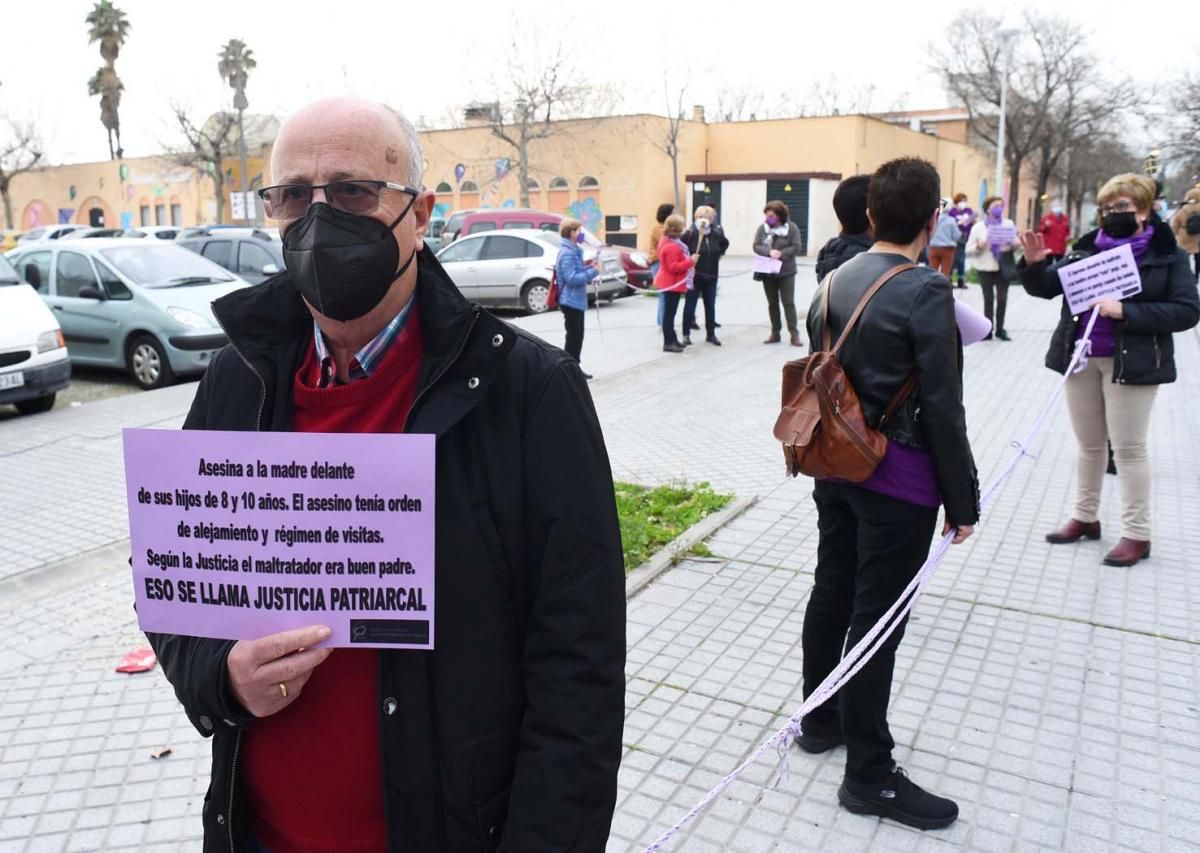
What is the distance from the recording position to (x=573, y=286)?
10766 millimetres

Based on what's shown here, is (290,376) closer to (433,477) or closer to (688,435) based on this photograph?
(433,477)

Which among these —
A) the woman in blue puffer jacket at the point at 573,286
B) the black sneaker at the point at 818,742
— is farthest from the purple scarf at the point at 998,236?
the black sneaker at the point at 818,742

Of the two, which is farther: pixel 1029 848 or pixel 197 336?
pixel 197 336

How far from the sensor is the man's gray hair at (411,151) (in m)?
1.75

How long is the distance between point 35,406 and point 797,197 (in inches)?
1370

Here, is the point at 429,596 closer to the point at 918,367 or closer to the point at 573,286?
the point at 918,367

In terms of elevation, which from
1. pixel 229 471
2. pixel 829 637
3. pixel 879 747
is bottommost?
pixel 879 747

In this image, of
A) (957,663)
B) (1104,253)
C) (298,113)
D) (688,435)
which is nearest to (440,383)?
(298,113)

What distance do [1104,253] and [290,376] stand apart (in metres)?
4.75

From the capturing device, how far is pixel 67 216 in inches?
2320

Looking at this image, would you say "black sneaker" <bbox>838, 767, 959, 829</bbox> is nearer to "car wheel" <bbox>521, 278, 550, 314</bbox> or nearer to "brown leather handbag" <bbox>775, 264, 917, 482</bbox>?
"brown leather handbag" <bbox>775, 264, 917, 482</bbox>

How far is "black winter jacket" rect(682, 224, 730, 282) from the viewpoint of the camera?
13.7m

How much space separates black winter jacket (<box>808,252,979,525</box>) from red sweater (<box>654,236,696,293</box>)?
9932 millimetres

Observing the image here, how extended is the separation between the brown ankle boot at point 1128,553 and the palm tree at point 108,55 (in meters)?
69.5
